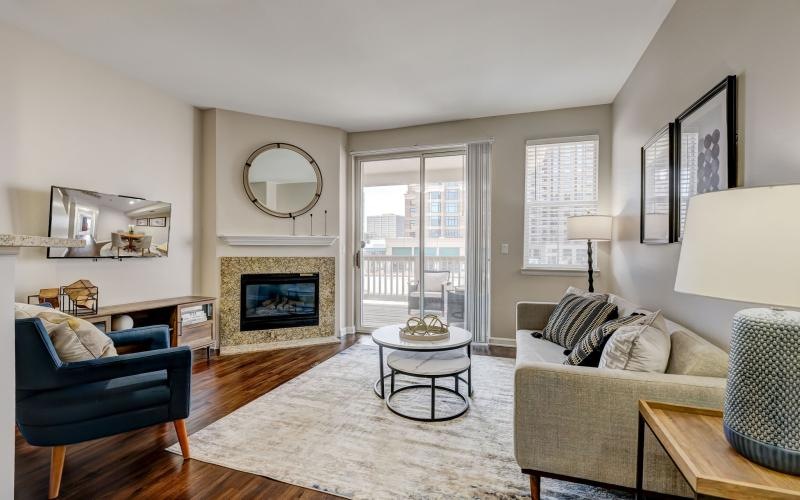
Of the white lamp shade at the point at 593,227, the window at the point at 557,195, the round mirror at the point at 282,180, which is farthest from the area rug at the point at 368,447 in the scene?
the round mirror at the point at 282,180

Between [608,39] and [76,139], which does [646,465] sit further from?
[76,139]

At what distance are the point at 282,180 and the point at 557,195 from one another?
3176mm

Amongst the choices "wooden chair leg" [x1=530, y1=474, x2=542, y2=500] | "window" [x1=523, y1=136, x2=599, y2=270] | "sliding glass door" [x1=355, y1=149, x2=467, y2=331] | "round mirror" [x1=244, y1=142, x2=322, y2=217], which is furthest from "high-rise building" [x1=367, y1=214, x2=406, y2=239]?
"wooden chair leg" [x1=530, y1=474, x2=542, y2=500]

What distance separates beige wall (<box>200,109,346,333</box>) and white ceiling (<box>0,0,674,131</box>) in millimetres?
324

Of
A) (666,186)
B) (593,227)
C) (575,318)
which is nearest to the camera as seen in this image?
(666,186)

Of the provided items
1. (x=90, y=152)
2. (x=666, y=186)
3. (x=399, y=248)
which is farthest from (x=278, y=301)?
(x=666, y=186)

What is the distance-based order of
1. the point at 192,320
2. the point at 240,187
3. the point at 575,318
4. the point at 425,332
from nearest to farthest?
the point at 575,318, the point at 425,332, the point at 192,320, the point at 240,187

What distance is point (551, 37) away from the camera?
2713 millimetres

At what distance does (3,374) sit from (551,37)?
11.0 ft

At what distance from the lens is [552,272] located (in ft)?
13.6

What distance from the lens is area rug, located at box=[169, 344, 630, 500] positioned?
182cm

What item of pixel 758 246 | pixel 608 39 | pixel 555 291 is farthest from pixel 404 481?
pixel 608 39

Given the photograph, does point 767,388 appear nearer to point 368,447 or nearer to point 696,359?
point 696,359

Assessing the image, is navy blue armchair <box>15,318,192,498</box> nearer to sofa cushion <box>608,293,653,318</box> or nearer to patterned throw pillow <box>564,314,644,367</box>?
patterned throw pillow <box>564,314,644,367</box>
